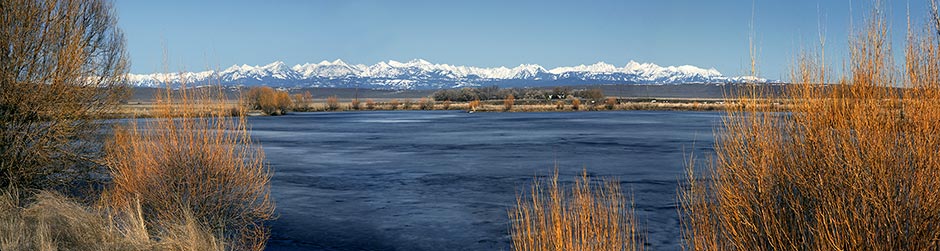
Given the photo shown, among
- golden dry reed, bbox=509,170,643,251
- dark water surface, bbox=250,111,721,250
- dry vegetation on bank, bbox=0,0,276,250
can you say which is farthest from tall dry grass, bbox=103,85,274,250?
golden dry reed, bbox=509,170,643,251

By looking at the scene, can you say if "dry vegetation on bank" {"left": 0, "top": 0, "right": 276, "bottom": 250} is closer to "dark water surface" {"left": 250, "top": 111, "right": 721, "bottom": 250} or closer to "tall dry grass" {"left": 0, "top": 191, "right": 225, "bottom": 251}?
"tall dry grass" {"left": 0, "top": 191, "right": 225, "bottom": 251}

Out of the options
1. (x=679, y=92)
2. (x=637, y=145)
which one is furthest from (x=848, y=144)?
(x=679, y=92)

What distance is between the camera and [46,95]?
1318cm

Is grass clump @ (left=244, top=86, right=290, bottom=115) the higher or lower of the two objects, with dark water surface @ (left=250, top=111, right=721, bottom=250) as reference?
higher

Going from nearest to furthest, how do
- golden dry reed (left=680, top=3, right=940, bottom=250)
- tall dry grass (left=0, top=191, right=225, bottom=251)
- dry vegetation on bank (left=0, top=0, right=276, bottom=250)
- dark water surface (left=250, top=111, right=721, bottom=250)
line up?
golden dry reed (left=680, top=3, right=940, bottom=250)
tall dry grass (left=0, top=191, right=225, bottom=251)
dry vegetation on bank (left=0, top=0, right=276, bottom=250)
dark water surface (left=250, top=111, right=721, bottom=250)

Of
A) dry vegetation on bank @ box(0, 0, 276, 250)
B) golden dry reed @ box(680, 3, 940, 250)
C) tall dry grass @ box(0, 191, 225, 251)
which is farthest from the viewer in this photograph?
dry vegetation on bank @ box(0, 0, 276, 250)

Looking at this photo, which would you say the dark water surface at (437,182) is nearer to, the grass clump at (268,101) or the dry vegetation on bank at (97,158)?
the dry vegetation on bank at (97,158)

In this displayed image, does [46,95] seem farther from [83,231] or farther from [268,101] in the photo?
[268,101]

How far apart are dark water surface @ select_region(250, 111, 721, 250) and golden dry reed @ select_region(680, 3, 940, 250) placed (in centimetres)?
473

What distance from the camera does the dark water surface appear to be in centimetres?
1206

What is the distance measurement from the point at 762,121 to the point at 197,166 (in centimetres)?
791

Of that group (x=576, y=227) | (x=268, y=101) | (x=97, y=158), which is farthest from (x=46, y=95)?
(x=268, y=101)

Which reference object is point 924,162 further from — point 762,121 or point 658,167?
point 658,167

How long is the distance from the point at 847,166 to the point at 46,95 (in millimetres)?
13233
